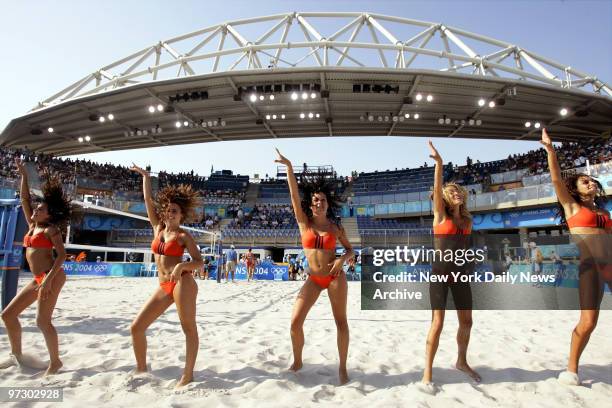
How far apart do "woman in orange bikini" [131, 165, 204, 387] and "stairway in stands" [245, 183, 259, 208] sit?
31.6m

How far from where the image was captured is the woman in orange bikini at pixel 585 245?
112 inches

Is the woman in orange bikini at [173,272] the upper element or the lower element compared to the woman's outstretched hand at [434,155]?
lower

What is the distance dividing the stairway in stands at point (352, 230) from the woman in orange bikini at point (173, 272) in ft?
78.0

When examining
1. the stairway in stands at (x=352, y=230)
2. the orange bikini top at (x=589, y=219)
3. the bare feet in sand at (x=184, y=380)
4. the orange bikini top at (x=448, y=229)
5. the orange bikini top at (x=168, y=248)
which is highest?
the stairway in stands at (x=352, y=230)

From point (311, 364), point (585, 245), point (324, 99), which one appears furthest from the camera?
point (324, 99)

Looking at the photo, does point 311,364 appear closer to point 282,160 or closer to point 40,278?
point 282,160

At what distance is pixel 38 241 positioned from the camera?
11.3 feet

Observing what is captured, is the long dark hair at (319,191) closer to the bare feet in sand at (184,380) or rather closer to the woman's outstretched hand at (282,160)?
the woman's outstretched hand at (282,160)

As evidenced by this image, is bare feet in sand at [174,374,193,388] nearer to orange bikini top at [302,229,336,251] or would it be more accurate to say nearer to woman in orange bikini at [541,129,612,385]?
orange bikini top at [302,229,336,251]

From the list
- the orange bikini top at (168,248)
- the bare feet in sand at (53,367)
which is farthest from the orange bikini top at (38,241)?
the orange bikini top at (168,248)

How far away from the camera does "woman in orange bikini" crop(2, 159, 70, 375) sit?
3123 millimetres

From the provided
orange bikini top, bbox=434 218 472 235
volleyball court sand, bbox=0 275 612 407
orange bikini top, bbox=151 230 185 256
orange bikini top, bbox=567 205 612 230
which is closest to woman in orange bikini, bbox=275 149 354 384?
volleyball court sand, bbox=0 275 612 407

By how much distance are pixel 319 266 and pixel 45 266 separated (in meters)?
2.74

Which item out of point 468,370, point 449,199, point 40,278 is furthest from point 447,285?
point 40,278
